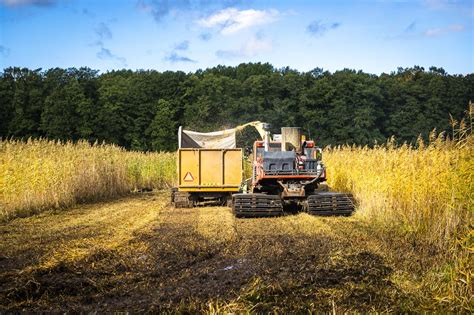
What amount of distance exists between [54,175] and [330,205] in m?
8.13

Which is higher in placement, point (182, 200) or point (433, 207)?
point (433, 207)

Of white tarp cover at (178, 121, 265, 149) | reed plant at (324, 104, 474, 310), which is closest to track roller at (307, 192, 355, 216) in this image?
reed plant at (324, 104, 474, 310)

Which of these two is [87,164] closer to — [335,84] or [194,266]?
[194,266]

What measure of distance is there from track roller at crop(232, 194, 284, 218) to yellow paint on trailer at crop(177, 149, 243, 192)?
3.53 meters

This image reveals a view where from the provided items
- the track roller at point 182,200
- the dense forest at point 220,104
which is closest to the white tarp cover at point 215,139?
the track roller at point 182,200

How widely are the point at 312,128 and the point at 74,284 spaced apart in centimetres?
5390

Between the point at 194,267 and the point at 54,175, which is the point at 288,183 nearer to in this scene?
the point at 54,175

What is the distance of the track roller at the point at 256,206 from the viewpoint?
14.7m

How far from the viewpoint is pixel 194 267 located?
27.1 ft

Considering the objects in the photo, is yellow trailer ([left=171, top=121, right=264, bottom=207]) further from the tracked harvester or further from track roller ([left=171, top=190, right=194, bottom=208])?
the tracked harvester

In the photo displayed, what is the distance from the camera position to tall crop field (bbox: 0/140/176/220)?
1505 centimetres

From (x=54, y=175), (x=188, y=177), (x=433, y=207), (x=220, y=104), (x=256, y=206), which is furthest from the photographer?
(x=220, y=104)

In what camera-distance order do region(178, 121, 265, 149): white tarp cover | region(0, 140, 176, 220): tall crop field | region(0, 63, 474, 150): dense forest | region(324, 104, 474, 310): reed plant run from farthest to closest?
region(0, 63, 474, 150): dense forest < region(178, 121, 265, 149): white tarp cover < region(0, 140, 176, 220): tall crop field < region(324, 104, 474, 310): reed plant

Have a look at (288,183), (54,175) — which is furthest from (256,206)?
(54,175)
